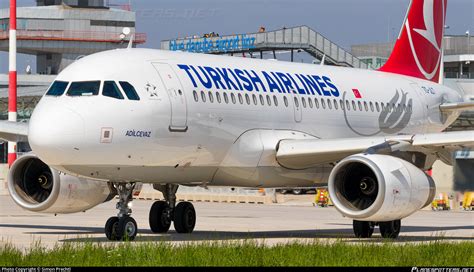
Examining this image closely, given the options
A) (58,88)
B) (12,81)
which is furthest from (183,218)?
(12,81)

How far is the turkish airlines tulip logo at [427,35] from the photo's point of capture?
3328 cm

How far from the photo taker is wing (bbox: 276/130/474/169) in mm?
23922

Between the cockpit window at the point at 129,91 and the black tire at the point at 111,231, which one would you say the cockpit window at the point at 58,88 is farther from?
the black tire at the point at 111,231

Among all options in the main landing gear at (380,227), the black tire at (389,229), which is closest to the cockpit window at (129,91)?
the main landing gear at (380,227)

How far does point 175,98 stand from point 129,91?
3.58ft

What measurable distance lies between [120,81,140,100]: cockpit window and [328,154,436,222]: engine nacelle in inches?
179

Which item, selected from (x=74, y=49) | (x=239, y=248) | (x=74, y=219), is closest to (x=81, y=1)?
(x=74, y=49)

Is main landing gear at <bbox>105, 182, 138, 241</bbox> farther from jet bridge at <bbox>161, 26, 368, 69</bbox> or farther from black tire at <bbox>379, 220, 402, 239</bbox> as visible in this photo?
jet bridge at <bbox>161, 26, 368, 69</bbox>

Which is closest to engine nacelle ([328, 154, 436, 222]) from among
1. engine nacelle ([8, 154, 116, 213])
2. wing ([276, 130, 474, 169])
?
wing ([276, 130, 474, 169])

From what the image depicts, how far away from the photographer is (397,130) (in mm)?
30391

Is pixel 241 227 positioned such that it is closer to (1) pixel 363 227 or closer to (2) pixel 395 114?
(1) pixel 363 227

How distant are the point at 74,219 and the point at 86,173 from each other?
11.6 m

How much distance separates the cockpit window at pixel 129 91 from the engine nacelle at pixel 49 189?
2837mm

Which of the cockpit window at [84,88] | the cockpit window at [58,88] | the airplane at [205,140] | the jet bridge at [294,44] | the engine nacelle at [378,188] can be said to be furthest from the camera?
the jet bridge at [294,44]
